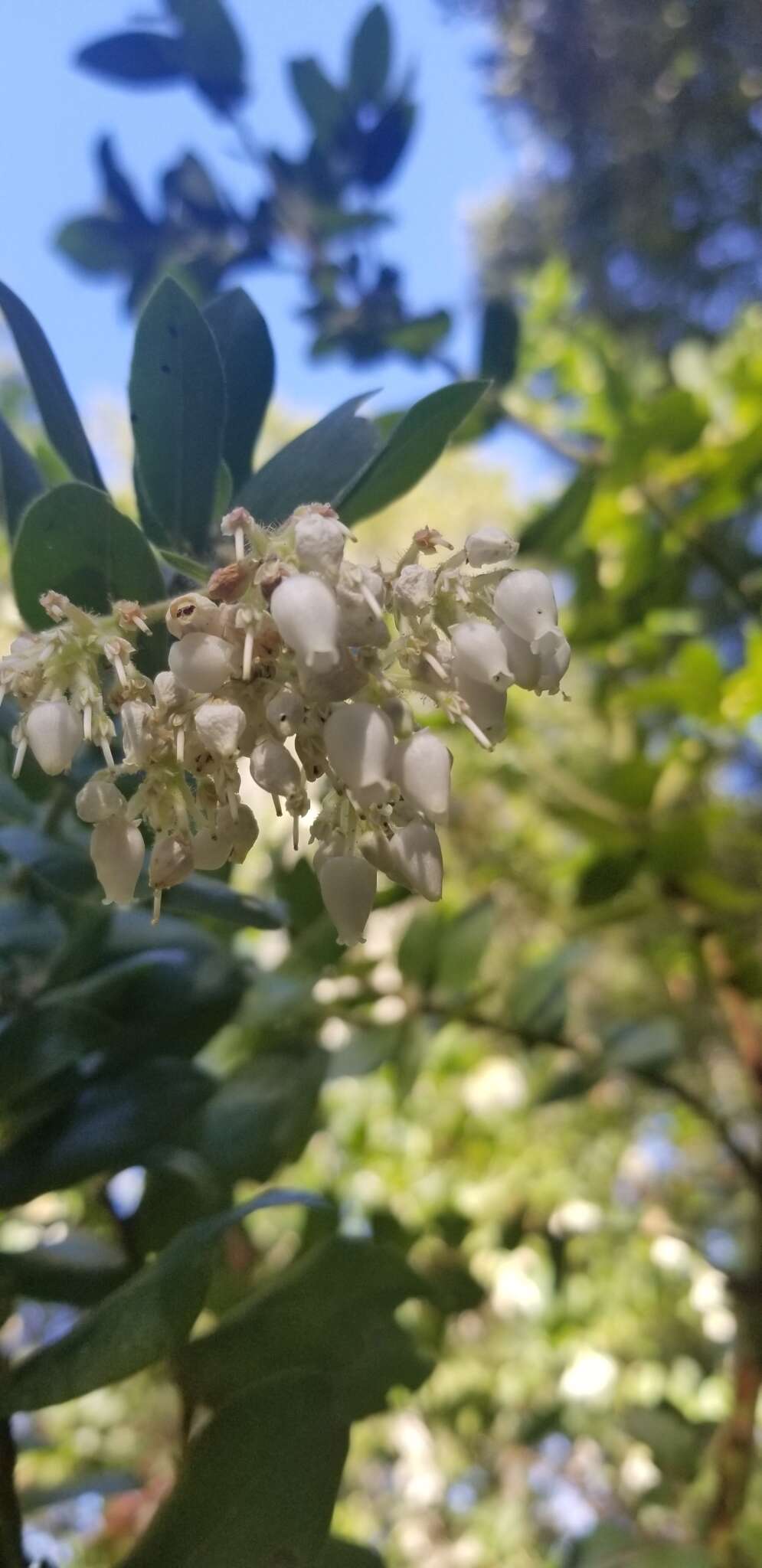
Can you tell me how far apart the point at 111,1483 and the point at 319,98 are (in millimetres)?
817

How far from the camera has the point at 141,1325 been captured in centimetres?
29

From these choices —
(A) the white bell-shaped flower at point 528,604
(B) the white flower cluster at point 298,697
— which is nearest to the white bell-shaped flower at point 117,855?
(B) the white flower cluster at point 298,697

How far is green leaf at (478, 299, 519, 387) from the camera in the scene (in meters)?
0.79

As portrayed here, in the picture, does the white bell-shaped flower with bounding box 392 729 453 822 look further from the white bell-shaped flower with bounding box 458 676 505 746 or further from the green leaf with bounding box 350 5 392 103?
the green leaf with bounding box 350 5 392 103

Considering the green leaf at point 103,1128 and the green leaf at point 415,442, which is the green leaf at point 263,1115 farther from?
the green leaf at point 415,442

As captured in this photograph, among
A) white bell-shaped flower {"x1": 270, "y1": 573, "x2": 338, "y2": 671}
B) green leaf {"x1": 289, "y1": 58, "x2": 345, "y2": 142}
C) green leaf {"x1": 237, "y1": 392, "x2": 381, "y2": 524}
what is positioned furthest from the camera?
green leaf {"x1": 289, "y1": 58, "x2": 345, "y2": 142}

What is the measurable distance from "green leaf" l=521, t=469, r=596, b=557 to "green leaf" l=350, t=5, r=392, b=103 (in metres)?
0.32

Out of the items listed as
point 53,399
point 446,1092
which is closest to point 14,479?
point 53,399

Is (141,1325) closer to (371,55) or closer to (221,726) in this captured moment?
(221,726)

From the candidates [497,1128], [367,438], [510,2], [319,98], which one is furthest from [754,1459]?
[510,2]

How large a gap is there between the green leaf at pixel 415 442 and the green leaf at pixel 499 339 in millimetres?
474

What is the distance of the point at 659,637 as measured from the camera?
0.88 meters

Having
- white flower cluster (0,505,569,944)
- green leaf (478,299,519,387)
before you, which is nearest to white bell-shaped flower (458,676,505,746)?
white flower cluster (0,505,569,944)

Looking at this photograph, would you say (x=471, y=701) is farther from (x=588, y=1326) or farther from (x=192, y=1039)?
(x=588, y=1326)
